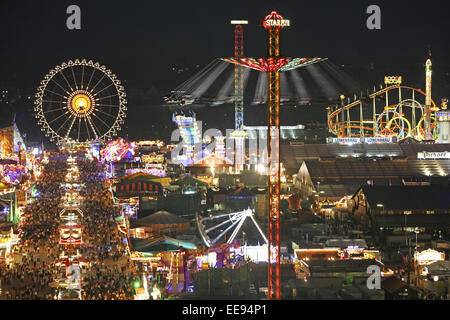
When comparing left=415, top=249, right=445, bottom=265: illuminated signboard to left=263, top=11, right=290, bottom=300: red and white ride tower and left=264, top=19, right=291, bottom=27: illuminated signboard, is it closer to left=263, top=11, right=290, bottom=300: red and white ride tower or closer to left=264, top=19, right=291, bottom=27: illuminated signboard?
left=263, top=11, right=290, bottom=300: red and white ride tower

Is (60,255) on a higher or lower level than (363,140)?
lower

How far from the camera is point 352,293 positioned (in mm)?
18891

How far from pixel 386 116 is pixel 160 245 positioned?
58.4m

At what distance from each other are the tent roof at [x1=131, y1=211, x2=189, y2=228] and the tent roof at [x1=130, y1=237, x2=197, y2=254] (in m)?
5.55

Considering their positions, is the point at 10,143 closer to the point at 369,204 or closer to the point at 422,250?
the point at 369,204

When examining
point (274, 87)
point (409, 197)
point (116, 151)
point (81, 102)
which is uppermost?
point (81, 102)

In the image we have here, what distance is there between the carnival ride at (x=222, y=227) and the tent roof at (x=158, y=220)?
159 cm

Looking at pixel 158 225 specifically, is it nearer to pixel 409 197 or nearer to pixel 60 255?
pixel 60 255

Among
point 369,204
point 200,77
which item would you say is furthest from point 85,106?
point 200,77

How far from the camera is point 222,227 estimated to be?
1187 inches

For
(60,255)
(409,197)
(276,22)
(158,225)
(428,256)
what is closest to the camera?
(276,22)

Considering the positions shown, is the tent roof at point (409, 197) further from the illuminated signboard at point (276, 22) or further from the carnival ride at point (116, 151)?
the carnival ride at point (116, 151)

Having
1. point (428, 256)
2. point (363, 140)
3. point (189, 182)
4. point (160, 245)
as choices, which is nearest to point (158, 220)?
point (160, 245)
